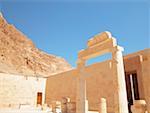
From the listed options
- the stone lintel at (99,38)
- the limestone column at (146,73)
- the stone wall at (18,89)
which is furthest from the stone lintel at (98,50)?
the stone wall at (18,89)

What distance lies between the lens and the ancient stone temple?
26.9 ft

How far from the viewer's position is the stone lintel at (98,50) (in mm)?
8445

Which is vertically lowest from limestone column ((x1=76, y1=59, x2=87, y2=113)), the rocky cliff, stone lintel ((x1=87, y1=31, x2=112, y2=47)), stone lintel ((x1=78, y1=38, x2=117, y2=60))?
limestone column ((x1=76, y1=59, x2=87, y2=113))

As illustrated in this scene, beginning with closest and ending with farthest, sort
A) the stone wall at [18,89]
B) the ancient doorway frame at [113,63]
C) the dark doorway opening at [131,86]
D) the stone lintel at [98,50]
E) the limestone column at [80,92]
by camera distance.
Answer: the ancient doorway frame at [113,63] < the stone lintel at [98,50] < the limestone column at [80,92] < the dark doorway opening at [131,86] < the stone wall at [18,89]

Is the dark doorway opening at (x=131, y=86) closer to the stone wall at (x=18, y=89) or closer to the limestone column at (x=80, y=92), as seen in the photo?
the limestone column at (x=80, y=92)

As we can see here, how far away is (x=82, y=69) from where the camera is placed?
10.2 m

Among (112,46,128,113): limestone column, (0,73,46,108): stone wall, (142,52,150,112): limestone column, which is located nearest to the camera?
(112,46,128,113): limestone column

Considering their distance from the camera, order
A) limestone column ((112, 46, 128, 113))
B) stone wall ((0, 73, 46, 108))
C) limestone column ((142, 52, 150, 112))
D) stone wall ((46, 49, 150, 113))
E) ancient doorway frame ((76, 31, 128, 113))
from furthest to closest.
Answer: stone wall ((0, 73, 46, 108))
stone wall ((46, 49, 150, 113))
limestone column ((142, 52, 150, 112))
ancient doorway frame ((76, 31, 128, 113))
limestone column ((112, 46, 128, 113))

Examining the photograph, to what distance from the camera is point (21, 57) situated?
144 ft

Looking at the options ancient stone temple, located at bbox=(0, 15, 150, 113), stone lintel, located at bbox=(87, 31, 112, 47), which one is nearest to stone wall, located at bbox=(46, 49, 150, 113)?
ancient stone temple, located at bbox=(0, 15, 150, 113)

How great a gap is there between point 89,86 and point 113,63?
350 inches

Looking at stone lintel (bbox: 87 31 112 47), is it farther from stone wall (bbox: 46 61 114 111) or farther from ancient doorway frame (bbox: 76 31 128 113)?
stone wall (bbox: 46 61 114 111)

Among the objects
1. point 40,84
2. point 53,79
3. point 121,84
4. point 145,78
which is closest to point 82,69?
point 121,84

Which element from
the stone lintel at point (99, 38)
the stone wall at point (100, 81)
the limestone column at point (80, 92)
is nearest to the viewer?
the stone lintel at point (99, 38)
